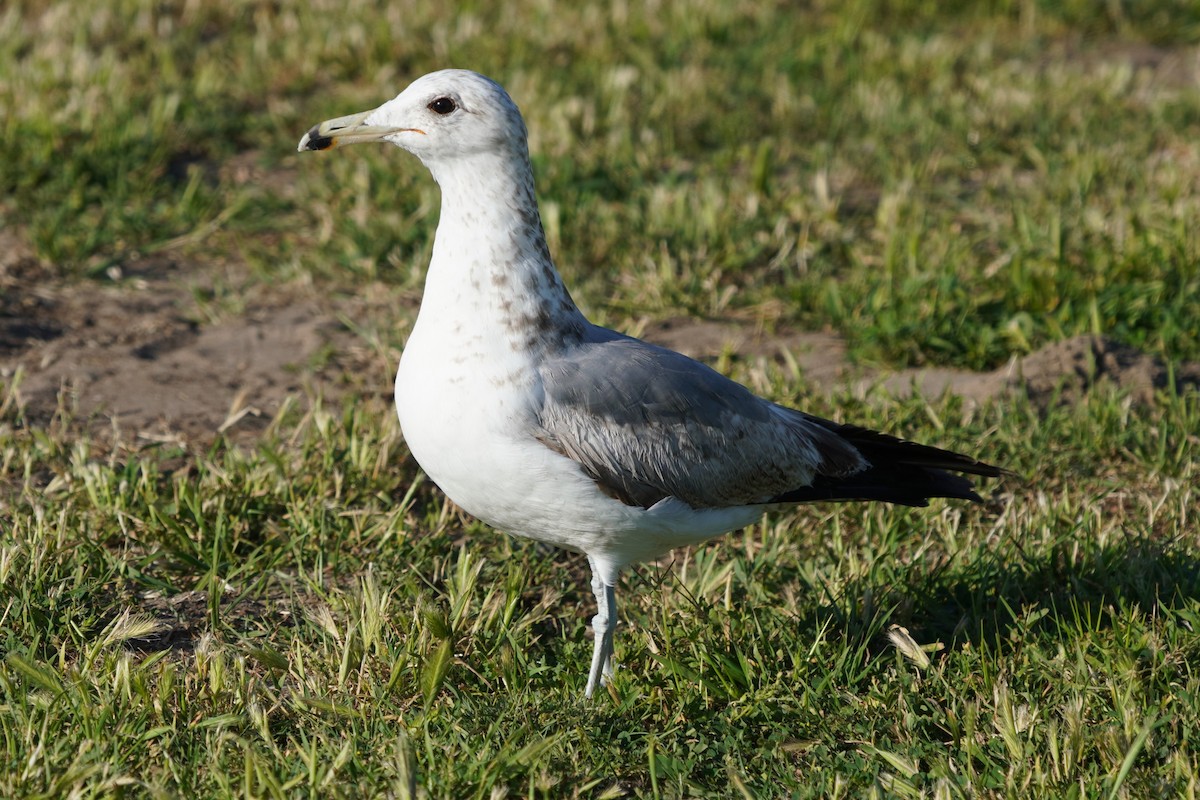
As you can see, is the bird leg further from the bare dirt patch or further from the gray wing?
the bare dirt patch

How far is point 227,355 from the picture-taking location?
5.76 metres

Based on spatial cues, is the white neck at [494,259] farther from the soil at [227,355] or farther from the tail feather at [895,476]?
the soil at [227,355]

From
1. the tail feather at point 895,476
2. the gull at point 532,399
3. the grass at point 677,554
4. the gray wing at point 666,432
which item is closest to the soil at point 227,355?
the grass at point 677,554

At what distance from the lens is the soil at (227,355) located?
5.33 m

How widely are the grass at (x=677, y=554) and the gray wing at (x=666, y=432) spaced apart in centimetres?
47

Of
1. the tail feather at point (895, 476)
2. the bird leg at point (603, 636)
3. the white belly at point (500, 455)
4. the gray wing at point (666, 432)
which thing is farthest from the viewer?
the tail feather at point (895, 476)

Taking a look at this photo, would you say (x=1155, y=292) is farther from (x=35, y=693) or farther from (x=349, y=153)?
(x=35, y=693)

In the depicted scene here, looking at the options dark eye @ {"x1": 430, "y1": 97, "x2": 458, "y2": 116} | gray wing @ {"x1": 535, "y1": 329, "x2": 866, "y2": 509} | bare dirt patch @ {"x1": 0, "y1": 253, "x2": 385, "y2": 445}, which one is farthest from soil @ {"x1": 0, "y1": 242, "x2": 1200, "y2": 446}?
dark eye @ {"x1": 430, "y1": 97, "x2": 458, "y2": 116}

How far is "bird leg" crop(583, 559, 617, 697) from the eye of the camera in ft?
12.5

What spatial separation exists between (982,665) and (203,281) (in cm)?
405

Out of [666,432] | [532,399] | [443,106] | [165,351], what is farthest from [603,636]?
[165,351]

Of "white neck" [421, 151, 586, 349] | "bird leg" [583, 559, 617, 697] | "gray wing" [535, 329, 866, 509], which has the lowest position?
"bird leg" [583, 559, 617, 697]

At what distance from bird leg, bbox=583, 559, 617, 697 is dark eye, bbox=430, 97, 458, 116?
1.31 m

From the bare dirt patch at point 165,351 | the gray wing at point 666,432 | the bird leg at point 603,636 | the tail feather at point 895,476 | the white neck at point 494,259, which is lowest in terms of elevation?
the bird leg at point 603,636
